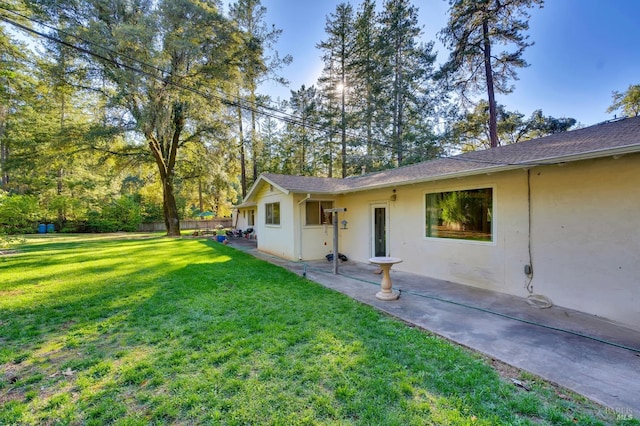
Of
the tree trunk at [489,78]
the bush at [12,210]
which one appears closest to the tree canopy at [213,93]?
the tree trunk at [489,78]

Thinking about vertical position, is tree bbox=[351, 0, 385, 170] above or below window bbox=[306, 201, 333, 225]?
above

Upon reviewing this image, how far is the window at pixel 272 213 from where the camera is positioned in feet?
33.7

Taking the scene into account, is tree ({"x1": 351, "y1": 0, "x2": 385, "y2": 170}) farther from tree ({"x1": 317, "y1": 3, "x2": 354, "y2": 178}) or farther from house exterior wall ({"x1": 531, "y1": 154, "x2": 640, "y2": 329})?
house exterior wall ({"x1": 531, "y1": 154, "x2": 640, "y2": 329})

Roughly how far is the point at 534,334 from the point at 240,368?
Answer: 3.58 meters

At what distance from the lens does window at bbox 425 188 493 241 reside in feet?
18.2

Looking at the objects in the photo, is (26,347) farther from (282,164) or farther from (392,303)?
(282,164)

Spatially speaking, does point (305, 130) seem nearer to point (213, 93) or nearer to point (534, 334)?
point (213, 93)

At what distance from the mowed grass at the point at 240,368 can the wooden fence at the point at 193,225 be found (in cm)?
2088

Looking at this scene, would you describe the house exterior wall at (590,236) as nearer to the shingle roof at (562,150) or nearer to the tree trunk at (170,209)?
the shingle roof at (562,150)

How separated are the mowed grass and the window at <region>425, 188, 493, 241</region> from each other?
291 cm

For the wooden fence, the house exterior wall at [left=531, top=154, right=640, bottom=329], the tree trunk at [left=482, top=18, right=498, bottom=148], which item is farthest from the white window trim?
the wooden fence

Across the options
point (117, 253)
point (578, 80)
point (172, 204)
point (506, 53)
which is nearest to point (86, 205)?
point (172, 204)

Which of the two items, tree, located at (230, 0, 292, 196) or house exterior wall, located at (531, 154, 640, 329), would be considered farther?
tree, located at (230, 0, 292, 196)

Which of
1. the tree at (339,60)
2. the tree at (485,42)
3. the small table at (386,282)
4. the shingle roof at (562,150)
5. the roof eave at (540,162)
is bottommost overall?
the small table at (386,282)
